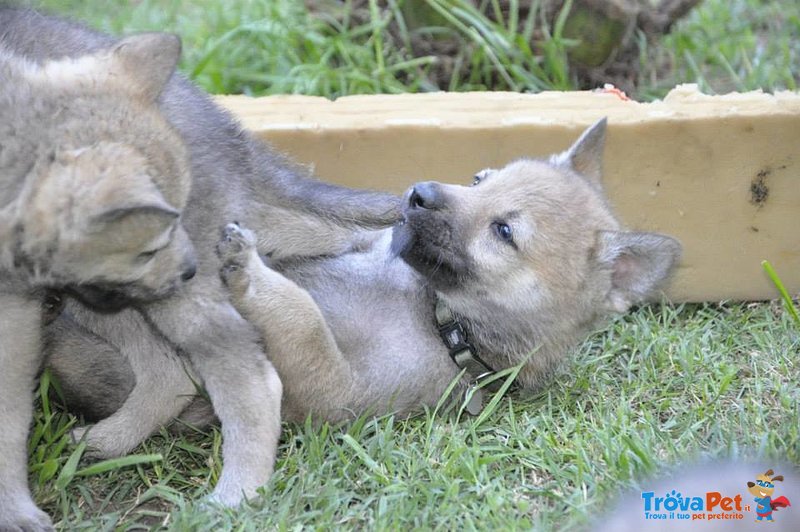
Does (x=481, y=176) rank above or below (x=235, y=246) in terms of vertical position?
below

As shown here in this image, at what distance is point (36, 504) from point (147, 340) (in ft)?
2.15

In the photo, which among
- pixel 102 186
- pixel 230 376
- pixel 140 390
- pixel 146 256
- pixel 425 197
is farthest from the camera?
pixel 425 197

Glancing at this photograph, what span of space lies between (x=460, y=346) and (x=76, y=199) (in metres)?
1.61

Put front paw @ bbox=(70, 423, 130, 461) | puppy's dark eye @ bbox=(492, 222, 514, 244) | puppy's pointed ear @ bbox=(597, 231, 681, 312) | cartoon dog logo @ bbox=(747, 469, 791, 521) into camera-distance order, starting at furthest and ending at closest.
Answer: puppy's dark eye @ bbox=(492, 222, 514, 244) < puppy's pointed ear @ bbox=(597, 231, 681, 312) < front paw @ bbox=(70, 423, 130, 461) < cartoon dog logo @ bbox=(747, 469, 791, 521)

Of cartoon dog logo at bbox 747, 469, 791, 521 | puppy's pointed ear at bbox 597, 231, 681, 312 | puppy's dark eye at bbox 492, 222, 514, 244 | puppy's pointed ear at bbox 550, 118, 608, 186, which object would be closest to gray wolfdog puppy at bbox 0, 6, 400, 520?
puppy's dark eye at bbox 492, 222, 514, 244

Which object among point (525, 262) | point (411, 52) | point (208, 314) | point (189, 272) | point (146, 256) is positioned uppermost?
point (146, 256)

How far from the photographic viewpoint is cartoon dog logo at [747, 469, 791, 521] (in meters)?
2.99

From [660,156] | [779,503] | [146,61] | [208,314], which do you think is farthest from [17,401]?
[660,156]

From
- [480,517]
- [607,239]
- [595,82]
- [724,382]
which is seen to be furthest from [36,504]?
[595,82]

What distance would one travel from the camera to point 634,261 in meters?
3.99

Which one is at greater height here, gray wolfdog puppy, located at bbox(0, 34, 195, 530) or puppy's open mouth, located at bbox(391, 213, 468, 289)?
gray wolfdog puppy, located at bbox(0, 34, 195, 530)

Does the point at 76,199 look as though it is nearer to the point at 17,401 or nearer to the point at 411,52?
the point at 17,401

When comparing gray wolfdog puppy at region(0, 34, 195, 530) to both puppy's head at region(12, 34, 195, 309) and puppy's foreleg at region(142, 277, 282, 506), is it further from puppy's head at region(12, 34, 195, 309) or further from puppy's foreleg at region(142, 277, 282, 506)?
puppy's foreleg at region(142, 277, 282, 506)

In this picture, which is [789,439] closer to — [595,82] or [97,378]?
[97,378]
